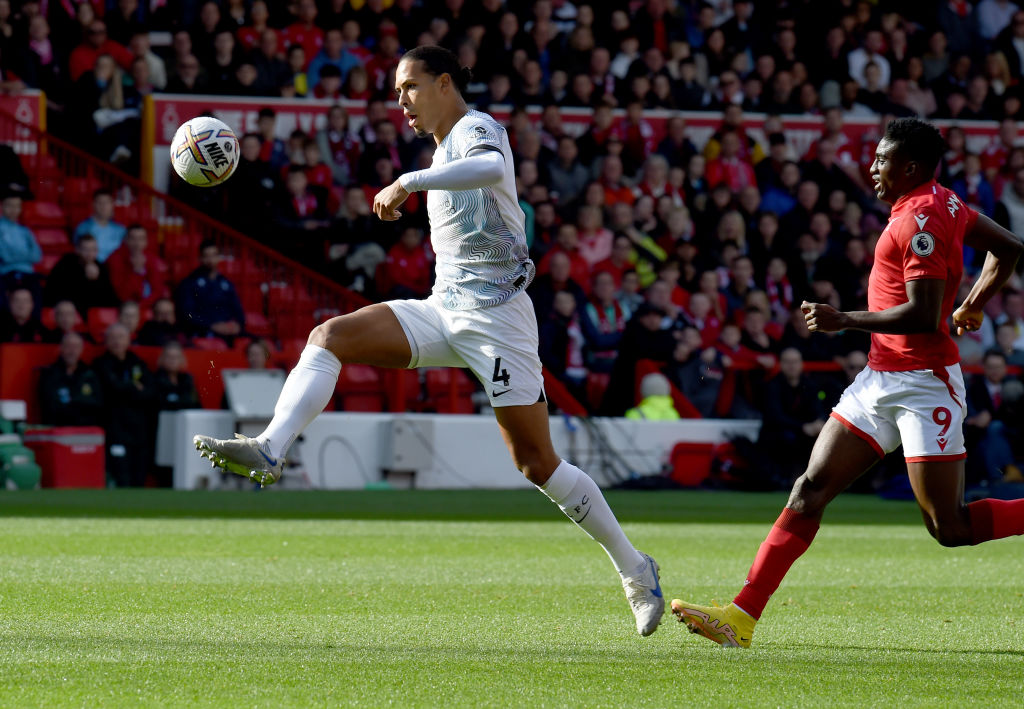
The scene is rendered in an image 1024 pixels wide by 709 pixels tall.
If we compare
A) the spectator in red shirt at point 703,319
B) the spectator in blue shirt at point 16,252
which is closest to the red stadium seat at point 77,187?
the spectator in blue shirt at point 16,252

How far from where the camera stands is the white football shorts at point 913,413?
584 cm

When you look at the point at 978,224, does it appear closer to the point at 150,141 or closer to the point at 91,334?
the point at 91,334

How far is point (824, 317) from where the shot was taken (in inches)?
222

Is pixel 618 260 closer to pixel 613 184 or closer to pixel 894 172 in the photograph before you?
pixel 613 184

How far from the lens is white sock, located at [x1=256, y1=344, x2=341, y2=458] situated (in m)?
5.86

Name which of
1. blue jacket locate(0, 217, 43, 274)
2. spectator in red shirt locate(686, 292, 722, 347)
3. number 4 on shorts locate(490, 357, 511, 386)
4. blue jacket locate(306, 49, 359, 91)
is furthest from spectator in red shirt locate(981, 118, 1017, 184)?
number 4 on shorts locate(490, 357, 511, 386)

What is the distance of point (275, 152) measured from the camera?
17.8 meters

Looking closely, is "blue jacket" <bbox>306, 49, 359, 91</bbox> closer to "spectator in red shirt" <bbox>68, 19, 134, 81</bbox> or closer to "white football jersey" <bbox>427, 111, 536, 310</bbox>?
"spectator in red shirt" <bbox>68, 19, 134, 81</bbox>

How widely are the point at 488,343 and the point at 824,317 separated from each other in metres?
1.42

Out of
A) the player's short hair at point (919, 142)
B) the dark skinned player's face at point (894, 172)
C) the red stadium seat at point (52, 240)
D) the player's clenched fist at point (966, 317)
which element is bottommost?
the red stadium seat at point (52, 240)

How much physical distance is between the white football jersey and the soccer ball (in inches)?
56.9

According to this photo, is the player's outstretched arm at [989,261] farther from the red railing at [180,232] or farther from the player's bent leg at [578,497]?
the red railing at [180,232]

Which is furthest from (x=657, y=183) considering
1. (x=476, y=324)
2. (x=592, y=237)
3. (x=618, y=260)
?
(x=476, y=324)

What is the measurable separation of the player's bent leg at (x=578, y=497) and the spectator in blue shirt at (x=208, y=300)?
1040 centimetres
